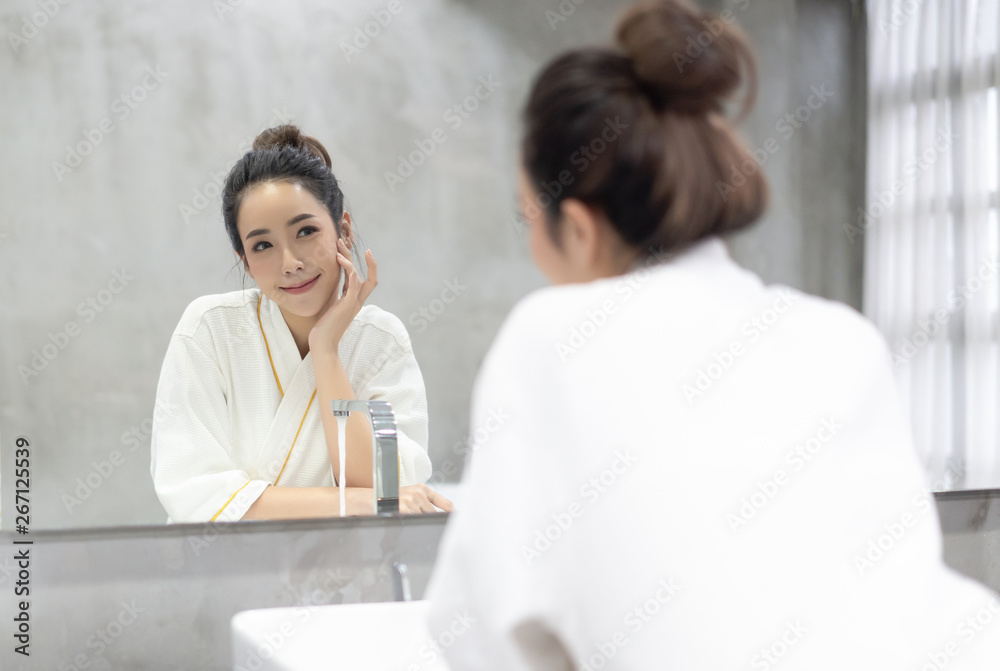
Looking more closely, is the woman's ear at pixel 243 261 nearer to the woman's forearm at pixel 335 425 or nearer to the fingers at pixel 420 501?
the woman's forearm at pixel 335 425

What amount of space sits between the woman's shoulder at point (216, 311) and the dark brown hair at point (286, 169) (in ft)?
0.16

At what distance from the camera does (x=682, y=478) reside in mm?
423

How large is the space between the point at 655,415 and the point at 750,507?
71mm

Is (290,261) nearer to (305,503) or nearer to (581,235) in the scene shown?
(305,503)

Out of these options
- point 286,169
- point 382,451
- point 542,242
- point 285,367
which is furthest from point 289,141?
point 542,242

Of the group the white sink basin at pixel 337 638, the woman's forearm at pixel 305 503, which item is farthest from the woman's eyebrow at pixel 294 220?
the white sink basin at pixel 337 638

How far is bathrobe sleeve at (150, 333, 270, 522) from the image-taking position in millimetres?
878

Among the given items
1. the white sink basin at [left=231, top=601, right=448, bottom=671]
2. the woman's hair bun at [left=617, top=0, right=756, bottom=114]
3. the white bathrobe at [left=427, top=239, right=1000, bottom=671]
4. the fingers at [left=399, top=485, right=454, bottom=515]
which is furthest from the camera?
the fingers at [left=399, top=485, right=454, bottom=515]

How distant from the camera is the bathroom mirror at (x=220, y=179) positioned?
864 millimetres

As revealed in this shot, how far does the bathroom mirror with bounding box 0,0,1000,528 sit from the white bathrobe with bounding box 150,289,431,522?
0.02 metres

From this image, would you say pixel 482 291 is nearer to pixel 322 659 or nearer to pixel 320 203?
pixel 320 203

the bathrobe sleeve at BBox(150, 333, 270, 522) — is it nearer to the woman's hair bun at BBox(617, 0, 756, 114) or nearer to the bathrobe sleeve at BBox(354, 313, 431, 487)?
the bathrobe sleeve at BBox(354, 313, 431, 487)

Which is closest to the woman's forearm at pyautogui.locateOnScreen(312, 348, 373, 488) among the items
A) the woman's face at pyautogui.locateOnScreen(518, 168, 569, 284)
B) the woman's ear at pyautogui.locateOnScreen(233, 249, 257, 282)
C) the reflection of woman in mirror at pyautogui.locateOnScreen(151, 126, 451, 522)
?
the reflection of woman in mirror at pyautogui.locateOnScreen(151, 126, 451, 522)

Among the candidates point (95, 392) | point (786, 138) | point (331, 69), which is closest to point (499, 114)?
point (331, 69)
